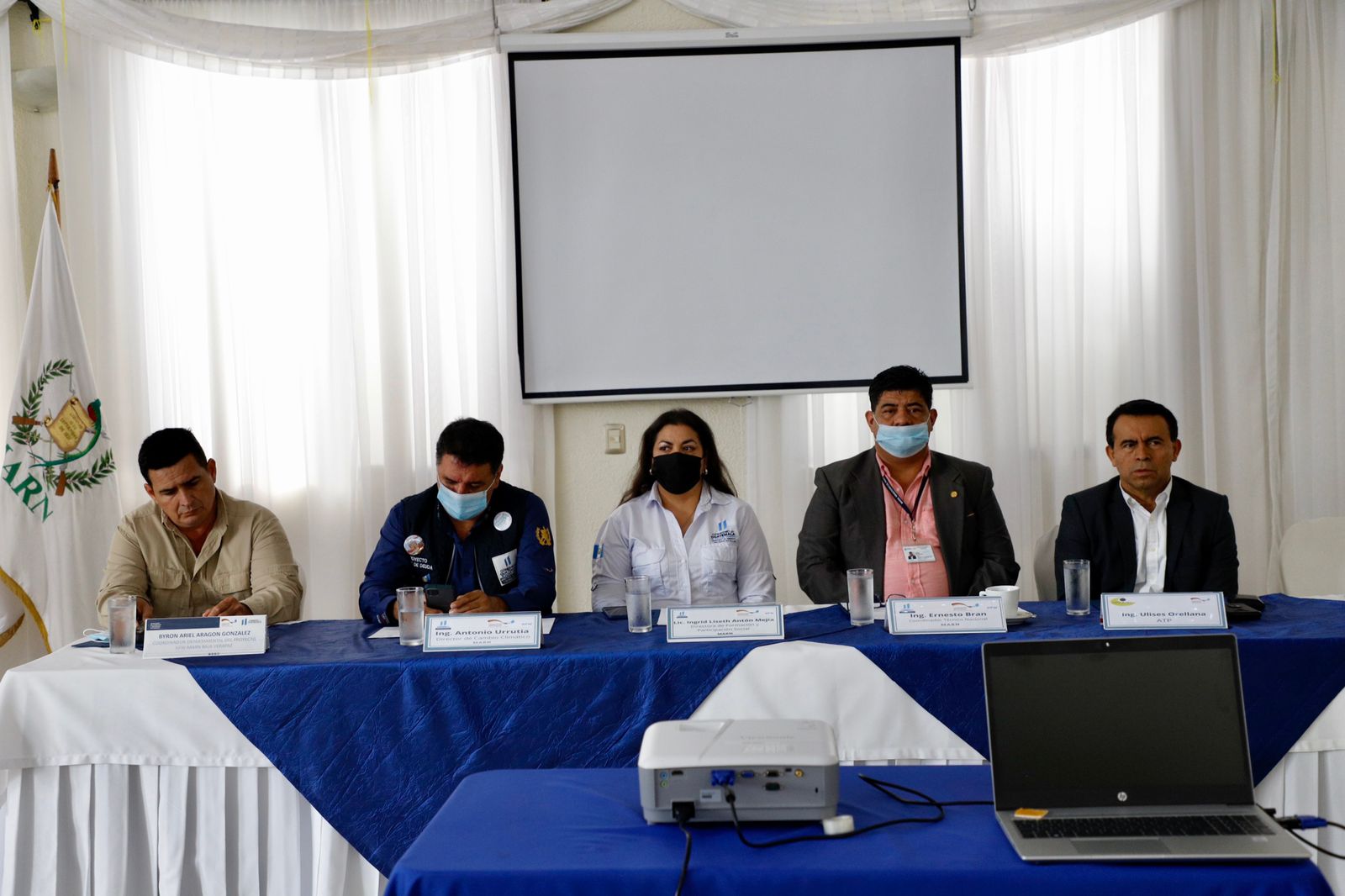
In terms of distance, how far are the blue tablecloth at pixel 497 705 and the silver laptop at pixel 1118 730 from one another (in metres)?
0.77

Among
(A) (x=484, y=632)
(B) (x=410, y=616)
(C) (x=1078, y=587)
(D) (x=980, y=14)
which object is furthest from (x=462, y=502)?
(D) (x=980, y=14)

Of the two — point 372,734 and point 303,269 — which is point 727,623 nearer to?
point 372,734

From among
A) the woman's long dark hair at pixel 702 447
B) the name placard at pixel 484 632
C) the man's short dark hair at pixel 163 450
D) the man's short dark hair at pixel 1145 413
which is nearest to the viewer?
the name placard at pixel 484 632

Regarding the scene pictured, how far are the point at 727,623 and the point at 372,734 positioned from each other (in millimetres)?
766

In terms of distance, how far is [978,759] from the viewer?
2121 mm

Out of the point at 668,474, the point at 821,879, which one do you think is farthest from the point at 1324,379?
the point at 821,879

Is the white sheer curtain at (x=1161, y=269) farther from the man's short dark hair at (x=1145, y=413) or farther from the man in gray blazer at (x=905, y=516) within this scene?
the man's short dark hair at (x=1145, y=413)

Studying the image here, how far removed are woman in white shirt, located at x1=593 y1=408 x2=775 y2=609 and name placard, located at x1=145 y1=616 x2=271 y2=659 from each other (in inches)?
37.6

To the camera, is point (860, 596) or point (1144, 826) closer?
point (1144, 826)

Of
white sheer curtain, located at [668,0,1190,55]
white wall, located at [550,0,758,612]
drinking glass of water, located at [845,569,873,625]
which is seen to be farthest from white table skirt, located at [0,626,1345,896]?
white sheer curtain, located at [668,0,1190,55]

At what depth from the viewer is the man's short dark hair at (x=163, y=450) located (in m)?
2.68

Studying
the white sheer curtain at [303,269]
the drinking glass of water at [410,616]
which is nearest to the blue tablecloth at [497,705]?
the drinking glass of water at [410,616]

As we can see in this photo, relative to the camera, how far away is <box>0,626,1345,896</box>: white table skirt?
6.82 ft

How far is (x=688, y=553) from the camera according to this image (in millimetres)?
2990
